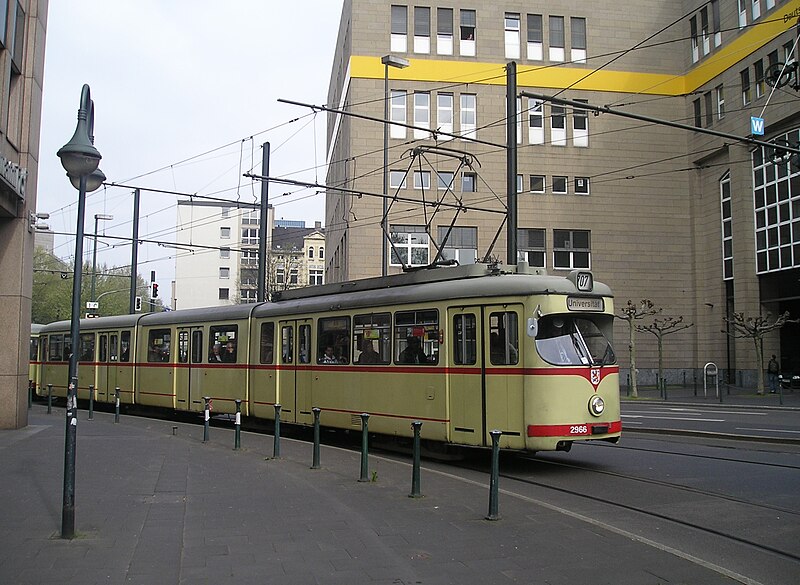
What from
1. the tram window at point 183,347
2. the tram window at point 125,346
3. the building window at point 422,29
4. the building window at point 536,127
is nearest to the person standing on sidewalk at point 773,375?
the building window at point 536,127

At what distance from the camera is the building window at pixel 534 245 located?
137 ft

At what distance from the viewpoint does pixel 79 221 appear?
314 inches

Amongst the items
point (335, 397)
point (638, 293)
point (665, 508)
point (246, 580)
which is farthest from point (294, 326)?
point (638, 293)

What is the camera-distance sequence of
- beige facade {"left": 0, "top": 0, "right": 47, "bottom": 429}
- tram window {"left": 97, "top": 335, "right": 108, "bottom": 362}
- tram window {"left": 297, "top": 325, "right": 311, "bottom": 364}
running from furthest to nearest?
tram window {"left": 97, "top": 335, "right": 108, "bottom": 362} < beige facade {"left": 0, "top": 0, "right": 47, "bottom": 429} < tram window {"left": 297, "top": 325, "right": 311, "bottom": 364}

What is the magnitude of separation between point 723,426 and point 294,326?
34.2ft

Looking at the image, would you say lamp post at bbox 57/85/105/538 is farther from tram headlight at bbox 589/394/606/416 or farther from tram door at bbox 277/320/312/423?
tram door at bbox 277/320/312/423

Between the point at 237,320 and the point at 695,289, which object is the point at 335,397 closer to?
the point at 237,320

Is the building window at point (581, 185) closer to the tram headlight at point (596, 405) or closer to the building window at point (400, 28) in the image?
the building window at point (400, 28)

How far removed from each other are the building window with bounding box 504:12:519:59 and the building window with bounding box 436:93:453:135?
4.09 meters

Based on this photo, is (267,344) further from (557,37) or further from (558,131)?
(557,37)

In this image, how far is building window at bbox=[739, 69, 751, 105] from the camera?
120 ft

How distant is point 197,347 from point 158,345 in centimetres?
236

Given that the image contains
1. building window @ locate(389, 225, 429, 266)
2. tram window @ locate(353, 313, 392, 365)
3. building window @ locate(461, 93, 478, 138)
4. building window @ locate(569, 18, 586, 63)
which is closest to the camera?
tram window @ locate(353, 313, 392, 365)

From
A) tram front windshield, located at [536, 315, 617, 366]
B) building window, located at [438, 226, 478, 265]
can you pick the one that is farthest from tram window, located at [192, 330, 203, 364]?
building window, located at [438, 226, 478, 265]
